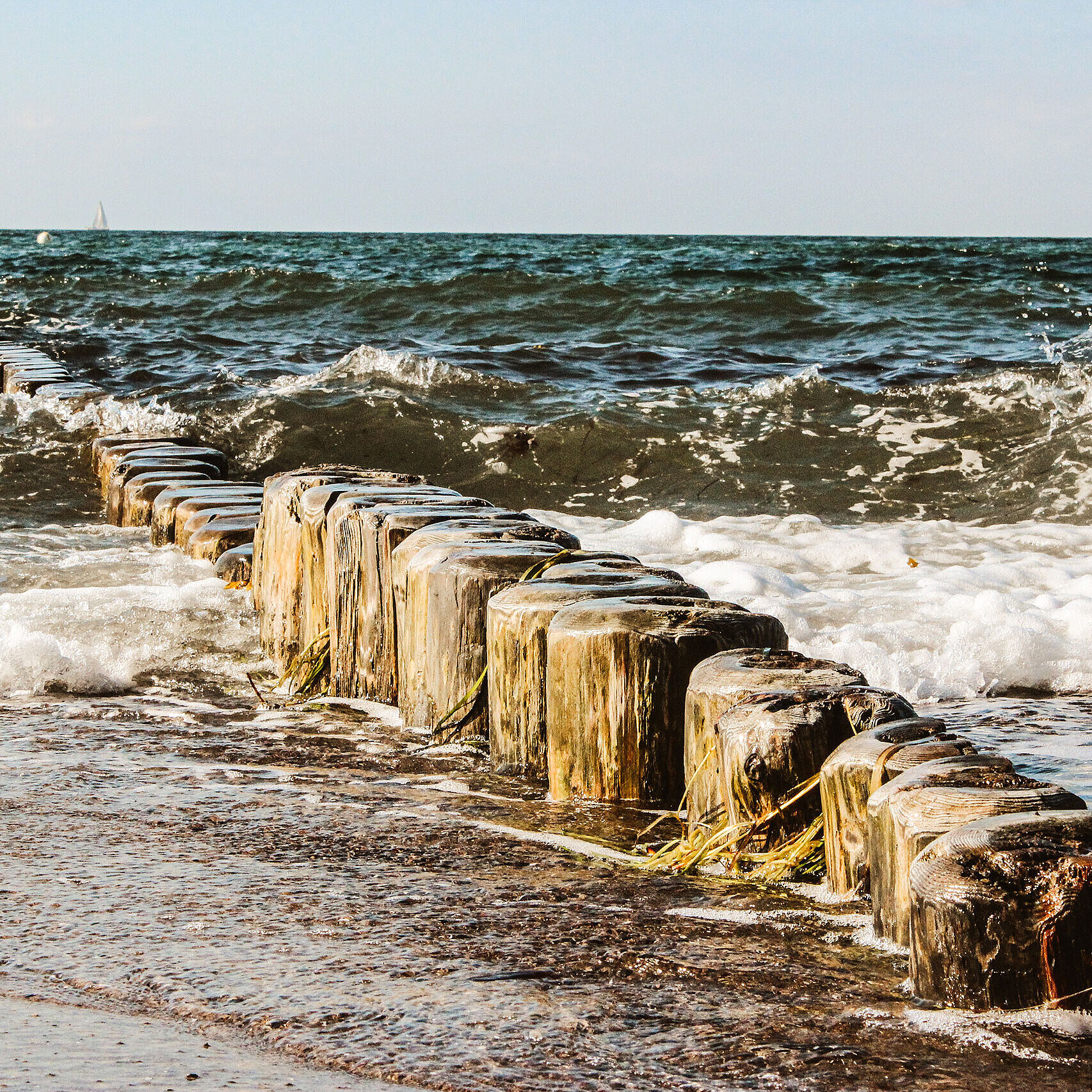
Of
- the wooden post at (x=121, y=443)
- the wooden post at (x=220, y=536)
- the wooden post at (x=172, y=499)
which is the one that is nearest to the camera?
the wooden post at (x=220, y=536)

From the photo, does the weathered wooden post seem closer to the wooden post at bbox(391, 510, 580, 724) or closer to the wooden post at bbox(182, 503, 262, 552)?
the wooden post at bbox(182, 503, 262, 552)

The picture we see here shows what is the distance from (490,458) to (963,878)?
904cm

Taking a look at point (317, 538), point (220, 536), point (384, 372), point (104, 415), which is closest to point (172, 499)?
point (220, 536)

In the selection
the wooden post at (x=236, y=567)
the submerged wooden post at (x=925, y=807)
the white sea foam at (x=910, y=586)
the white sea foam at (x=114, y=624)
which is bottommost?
the white sea foam at (x=910, y=586)

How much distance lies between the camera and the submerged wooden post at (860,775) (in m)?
2.46

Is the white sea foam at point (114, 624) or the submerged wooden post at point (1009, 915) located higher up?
the submerged wooden post at point (1009, 915)

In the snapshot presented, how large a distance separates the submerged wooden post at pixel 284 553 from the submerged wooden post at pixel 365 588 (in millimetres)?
315

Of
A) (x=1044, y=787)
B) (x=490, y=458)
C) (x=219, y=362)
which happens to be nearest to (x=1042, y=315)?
(x=490, y=458)

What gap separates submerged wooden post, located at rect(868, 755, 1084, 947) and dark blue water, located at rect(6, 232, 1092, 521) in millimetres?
7043

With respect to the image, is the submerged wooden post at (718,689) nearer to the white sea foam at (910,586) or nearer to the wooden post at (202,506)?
the white sea foam at (910,586)

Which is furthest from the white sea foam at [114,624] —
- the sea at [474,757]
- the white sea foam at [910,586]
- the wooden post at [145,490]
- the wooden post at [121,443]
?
the wooden post at [121,443]

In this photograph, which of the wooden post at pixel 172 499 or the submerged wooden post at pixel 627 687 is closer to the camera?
the submerged wooden post at pixel 627 687

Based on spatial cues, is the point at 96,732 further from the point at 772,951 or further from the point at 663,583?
the point at 772,951

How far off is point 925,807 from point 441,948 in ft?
2.86
